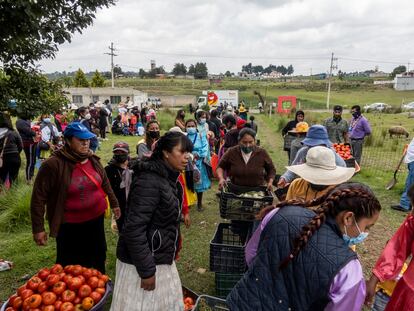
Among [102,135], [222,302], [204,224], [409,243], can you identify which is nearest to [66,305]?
[222,302]

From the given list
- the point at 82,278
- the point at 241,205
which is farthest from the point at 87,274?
the point at 241,205

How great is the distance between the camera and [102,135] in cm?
1830

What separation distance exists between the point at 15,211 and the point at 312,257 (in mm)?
6090

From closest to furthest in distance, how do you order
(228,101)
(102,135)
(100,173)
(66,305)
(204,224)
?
(66,305) → (100,173) → (204,224) → (102,135) → (228,101)

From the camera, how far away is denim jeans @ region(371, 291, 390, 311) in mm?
3007

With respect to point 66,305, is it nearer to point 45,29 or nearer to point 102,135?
point 45,29

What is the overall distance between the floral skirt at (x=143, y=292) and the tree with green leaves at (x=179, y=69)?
131 metres

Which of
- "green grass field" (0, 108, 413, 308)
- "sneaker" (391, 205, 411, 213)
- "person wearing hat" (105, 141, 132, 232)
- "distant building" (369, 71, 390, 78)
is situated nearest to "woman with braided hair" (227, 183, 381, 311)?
"green grass field" (0, 108, 413, 308)

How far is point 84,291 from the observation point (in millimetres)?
2771

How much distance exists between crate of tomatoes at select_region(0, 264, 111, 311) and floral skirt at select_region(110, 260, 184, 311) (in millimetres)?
195

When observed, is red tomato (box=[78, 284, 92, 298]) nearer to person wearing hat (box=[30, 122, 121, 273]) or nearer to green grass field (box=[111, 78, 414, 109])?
person wearing hat (box=[30, 122, 121, 273])

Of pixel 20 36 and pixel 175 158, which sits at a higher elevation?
pixel 20 36

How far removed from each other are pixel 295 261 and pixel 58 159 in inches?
102

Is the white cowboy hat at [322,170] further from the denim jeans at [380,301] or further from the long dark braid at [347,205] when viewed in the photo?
the long dark braid at [347,205]
